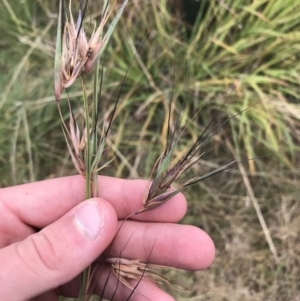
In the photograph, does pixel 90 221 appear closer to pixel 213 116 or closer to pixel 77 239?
pixel 77 239

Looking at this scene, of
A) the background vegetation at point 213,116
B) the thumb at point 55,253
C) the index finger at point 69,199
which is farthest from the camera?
the background vegetation at point 213,116

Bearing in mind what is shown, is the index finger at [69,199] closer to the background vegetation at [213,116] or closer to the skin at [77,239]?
the skin at [77,239]

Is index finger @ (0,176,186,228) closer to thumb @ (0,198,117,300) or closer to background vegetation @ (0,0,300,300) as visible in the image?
thumb @ (0,198,117,300)

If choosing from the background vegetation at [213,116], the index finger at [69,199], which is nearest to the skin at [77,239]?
the index finger at [69,199]

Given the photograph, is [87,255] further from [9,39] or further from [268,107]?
[9,39]

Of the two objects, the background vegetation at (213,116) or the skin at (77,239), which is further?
the background vegetation at (213,116)

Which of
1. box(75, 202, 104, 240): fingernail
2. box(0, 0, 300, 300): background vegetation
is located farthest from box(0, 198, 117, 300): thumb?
box(0, 0, 300, 300): background vegetation

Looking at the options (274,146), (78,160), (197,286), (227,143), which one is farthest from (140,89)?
(78,160)

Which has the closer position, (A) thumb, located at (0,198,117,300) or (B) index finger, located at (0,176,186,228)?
(A) thumb, located at (0,198,117,300)
